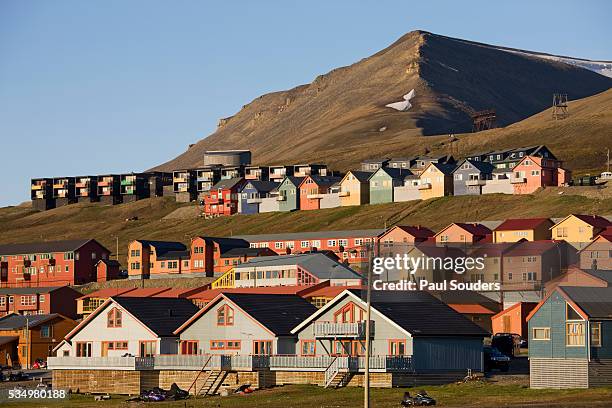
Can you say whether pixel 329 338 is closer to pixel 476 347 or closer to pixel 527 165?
pixel 476 347

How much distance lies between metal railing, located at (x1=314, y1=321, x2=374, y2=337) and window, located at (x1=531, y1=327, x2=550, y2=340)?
1152cm

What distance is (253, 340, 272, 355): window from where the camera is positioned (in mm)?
83688

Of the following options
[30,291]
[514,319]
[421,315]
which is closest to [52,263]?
[30,291]

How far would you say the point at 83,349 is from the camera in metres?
94.4

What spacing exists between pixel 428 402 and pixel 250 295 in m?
28.4

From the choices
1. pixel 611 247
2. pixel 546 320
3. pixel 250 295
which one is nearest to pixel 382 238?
pixel 611 247

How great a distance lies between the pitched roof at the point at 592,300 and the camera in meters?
67.9

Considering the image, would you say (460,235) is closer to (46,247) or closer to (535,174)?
(535,174)

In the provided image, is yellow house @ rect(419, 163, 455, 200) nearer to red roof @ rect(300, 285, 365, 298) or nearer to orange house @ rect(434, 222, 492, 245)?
orange house @ rect(434, 222, 492, 245)

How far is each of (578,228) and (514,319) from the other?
39.2 meters

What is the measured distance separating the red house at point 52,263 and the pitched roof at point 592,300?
107 metres

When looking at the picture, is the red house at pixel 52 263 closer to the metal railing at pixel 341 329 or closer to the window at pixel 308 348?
the window at pixel 308 348

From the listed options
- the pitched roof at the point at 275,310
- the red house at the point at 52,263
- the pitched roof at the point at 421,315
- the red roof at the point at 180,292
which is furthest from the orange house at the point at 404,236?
the pitched roof at the point at 421,315

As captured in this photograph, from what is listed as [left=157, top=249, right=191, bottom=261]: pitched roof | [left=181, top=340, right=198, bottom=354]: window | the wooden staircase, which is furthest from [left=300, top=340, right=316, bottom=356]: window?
[left=157, top=249, right=191, bottom=261]: pitched roof
